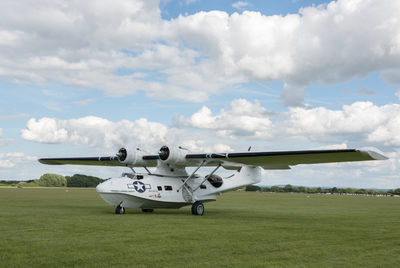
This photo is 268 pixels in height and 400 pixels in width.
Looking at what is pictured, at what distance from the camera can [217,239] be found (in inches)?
458

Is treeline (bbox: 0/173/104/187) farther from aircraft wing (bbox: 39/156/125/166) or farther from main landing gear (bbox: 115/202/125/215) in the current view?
main landing gear (bbox: 115/202/125/215)

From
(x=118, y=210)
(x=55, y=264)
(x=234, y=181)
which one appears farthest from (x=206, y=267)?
(x=234, y=181)

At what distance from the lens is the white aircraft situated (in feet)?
63.6

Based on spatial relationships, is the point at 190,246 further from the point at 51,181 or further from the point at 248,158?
the point at 51,181

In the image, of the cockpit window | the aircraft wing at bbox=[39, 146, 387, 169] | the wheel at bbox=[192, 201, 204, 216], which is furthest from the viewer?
the wheel at bbox=[192, 201, 204, 216]

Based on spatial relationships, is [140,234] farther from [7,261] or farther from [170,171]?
[170,171]

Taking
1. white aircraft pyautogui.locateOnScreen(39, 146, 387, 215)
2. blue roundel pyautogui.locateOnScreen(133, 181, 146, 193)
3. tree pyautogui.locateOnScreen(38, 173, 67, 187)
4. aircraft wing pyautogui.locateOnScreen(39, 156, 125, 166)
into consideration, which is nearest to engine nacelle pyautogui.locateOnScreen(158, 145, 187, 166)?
white aircraft pyautogui.locateOnScreen(39, 146, 387, 215)

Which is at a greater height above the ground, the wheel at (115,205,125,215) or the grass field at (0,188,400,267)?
the wheel at (115,205,125,215)

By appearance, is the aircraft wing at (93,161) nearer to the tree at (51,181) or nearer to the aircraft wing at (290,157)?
the aircraft wing at (290,157)

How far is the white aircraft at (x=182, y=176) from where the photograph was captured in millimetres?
19375

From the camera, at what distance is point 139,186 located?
20.4 meters

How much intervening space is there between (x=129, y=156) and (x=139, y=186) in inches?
118

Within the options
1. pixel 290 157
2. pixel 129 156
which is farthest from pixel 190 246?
pixel 129 156

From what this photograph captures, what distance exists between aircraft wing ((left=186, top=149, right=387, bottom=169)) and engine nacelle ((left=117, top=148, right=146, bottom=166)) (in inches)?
139
